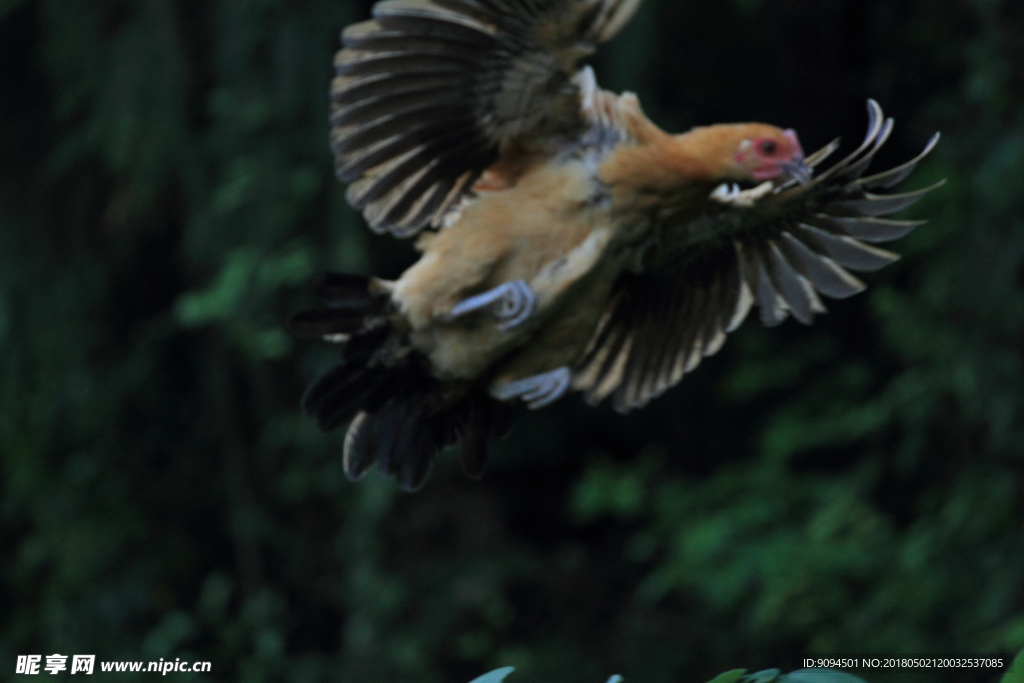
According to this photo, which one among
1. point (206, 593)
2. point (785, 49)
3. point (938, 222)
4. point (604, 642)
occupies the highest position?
point (785, 49)

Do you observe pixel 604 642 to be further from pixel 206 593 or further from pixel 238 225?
pixel 238 225

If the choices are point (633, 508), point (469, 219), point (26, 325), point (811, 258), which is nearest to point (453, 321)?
point (469, 219)

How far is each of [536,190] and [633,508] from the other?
3359 mm

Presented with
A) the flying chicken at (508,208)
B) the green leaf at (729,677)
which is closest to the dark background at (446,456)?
the flying chicken at (508,208)

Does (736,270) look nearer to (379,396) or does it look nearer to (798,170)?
(798,170)

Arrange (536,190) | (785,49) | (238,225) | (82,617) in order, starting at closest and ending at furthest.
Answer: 1. (536,190)
2. (238,225)
3. (82,617)
4. (785,49)

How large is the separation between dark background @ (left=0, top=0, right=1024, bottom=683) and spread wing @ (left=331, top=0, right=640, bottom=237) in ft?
6.62

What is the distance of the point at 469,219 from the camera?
9.44 feet

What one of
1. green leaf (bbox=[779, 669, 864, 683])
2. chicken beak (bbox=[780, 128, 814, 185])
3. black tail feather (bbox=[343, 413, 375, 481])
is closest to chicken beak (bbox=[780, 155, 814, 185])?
chicken beak (bbox=[780, 128, 814, 185])

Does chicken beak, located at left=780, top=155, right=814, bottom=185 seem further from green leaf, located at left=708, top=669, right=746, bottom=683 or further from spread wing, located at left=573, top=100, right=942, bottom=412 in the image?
green leaf, located at left=708, top=669, right=746, bottom=683

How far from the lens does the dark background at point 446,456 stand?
16.7 feet

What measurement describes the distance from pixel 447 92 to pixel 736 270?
0.97 m

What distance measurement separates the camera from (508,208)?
2857 mm

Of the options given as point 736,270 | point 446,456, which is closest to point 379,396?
point 736,270
